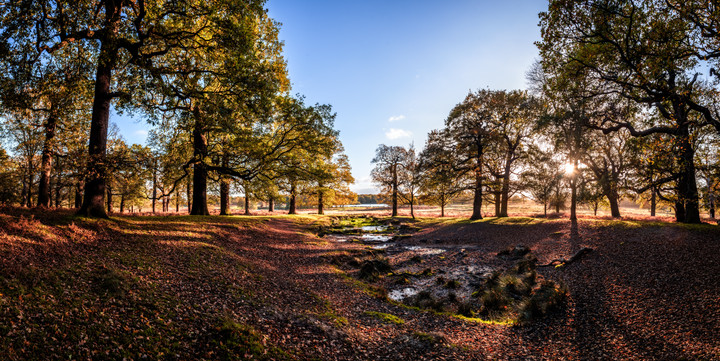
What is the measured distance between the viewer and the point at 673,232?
13703 millimetres

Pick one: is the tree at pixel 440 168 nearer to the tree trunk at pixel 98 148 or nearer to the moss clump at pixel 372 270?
the moss clump at pixel 372 270

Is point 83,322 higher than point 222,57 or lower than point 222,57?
lower

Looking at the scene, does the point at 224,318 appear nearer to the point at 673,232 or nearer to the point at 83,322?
the point at 83,322

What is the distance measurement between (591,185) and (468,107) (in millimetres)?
14253

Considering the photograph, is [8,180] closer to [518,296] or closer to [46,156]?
[46,156]

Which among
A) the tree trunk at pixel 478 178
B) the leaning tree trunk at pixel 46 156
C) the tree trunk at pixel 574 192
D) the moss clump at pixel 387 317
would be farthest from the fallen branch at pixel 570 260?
the leaning tree trunk at pixel 46 156

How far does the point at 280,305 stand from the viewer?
877 cm

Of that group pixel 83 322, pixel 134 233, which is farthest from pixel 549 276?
pixel 134 233

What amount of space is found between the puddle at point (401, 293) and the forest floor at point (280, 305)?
35 centimetres

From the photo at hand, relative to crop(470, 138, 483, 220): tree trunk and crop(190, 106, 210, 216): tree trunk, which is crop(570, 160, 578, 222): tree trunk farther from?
crop(190, 106, 210, 216): tree trunk

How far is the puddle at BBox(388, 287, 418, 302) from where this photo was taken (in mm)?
11391

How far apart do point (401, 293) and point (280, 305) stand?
5.35 meters

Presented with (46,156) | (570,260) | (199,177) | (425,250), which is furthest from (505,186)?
(46,156)

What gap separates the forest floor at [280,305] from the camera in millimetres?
5508
